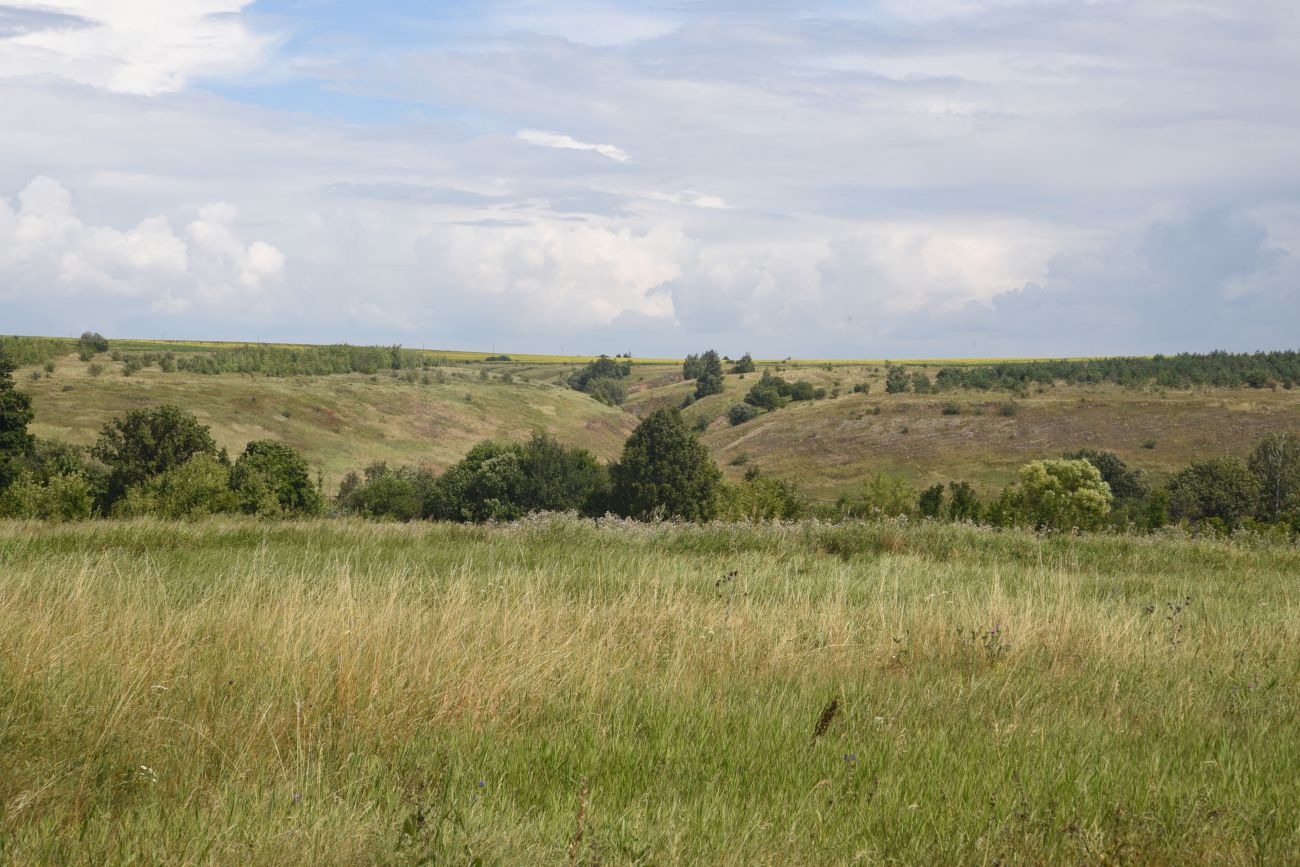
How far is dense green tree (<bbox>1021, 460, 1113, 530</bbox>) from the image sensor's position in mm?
54500

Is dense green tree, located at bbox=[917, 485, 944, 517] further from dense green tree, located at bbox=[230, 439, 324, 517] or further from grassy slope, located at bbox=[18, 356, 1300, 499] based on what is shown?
dense green tree, located at bbox=[230, 439, 324, 517]

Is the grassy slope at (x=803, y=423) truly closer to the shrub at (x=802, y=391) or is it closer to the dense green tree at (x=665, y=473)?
the shrub at (x=802, y=391)

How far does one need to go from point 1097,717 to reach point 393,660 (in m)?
4.30

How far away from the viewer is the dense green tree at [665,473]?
205 feet

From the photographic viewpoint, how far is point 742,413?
131875 mm

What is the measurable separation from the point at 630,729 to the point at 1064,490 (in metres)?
56.6

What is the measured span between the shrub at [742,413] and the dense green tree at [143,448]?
284 ft

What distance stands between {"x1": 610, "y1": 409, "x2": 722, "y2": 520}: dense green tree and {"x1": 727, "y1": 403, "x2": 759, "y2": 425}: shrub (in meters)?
65.0

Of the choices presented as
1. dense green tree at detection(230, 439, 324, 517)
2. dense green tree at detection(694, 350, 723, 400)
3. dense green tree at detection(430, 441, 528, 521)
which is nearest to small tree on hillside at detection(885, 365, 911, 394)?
dense green tree at detection(694, 350, 723, 400)

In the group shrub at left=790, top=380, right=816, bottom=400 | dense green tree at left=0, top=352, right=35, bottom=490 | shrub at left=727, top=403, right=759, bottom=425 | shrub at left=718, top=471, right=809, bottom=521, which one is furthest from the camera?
shrub at left=790, top=380, right=816, bottom=400

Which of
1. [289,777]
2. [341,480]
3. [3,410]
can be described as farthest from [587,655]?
[341,480]

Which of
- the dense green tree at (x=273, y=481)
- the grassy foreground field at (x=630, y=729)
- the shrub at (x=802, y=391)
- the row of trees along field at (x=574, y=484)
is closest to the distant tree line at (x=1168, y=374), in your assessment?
the shrub at (x=802, y=391)

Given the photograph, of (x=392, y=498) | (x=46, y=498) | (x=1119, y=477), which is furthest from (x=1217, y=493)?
(x=46, y=498)

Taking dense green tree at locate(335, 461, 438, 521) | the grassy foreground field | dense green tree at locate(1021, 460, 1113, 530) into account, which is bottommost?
dense green tree at locate(335, 461, 438, 521)
